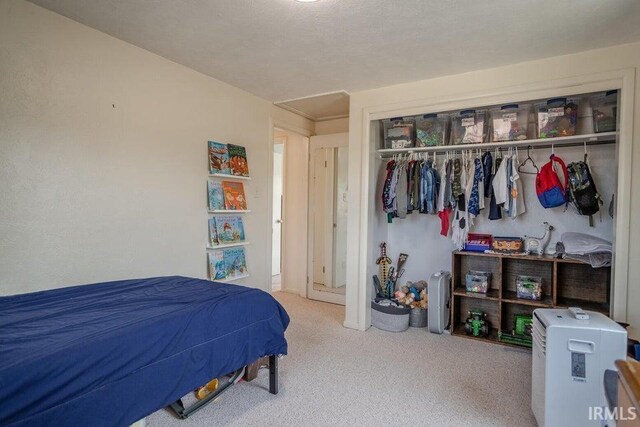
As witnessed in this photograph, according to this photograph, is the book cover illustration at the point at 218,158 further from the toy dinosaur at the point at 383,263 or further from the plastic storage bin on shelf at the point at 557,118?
the plastic storage bin on shelf at the point at 557,118

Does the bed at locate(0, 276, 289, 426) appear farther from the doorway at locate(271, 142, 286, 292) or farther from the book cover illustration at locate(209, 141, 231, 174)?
the doorway at locate(271, 142, 286, 292)

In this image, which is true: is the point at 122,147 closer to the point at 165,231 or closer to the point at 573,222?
the point at 165,231

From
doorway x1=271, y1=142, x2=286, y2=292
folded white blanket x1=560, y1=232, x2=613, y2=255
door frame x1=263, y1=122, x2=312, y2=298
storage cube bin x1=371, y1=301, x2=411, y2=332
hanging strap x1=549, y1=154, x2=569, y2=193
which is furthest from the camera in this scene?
doorway x1=271, y1=142, x2=286, y2=292

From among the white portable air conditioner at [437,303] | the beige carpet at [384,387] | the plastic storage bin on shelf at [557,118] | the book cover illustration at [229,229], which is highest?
the plastic storage bin on shelf at [557,118]

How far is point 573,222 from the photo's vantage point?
10.1ft

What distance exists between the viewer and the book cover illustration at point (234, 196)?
3295 millimetres

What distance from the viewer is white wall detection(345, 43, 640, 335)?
2.42 meters

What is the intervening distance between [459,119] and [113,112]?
289 cm

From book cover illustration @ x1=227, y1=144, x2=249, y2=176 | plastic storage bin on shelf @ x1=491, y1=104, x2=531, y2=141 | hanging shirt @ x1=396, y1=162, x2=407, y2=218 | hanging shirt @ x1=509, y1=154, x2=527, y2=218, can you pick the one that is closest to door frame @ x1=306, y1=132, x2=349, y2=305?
hanging shirt @ x1=396, y1=162, x2=407, y2=218

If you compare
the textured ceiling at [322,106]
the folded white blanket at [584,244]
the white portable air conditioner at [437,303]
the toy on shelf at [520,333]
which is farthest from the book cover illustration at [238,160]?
the folded white blanket at [584,244]

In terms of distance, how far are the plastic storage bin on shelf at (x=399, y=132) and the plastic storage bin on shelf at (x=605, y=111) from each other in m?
1.46

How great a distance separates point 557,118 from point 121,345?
3383mm

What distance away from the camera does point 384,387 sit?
2.34m

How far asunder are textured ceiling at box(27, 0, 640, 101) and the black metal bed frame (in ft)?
7.18
